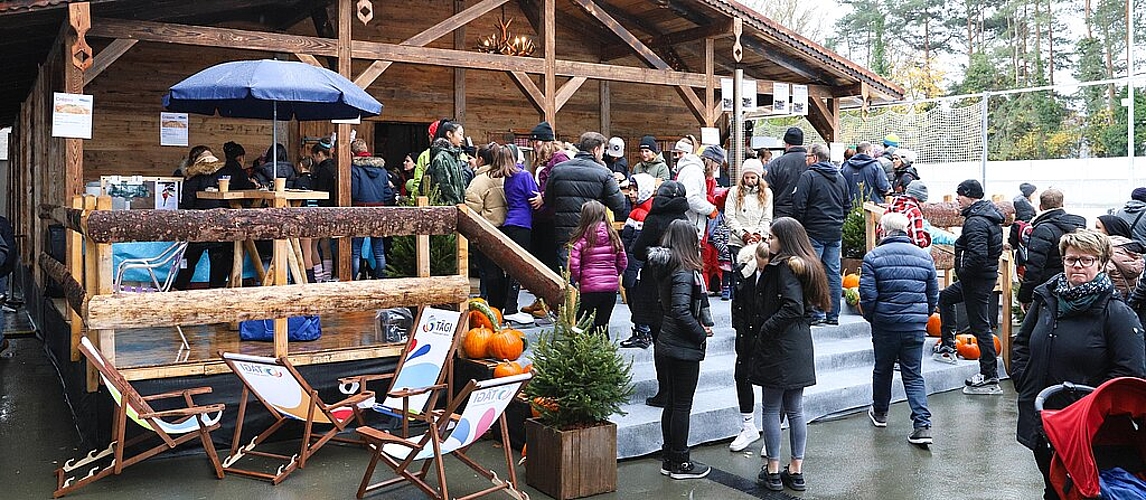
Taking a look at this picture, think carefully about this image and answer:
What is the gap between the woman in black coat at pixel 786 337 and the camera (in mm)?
5414

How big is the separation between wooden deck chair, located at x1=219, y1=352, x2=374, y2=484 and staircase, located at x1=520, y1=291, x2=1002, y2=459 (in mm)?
1721

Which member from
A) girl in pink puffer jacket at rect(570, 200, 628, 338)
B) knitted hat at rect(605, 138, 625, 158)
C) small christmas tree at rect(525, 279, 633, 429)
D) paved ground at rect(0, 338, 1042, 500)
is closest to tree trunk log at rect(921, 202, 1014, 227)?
knitted hat at rect(605, 138, 625, 158)

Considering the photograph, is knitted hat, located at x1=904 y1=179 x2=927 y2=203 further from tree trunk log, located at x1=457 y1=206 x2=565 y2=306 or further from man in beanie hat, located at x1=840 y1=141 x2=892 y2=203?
tree trunk log, located at x1=457 y1=206 x2=565 y2=306

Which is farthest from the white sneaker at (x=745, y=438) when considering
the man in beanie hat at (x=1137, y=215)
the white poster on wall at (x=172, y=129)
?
the white poster on wall at (x=172, y=129)

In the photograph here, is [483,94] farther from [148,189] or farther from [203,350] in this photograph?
[203,350]

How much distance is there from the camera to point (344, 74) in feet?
31.9

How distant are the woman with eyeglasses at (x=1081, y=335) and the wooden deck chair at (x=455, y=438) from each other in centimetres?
238

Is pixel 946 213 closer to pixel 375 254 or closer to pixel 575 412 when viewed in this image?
pixel 375 254

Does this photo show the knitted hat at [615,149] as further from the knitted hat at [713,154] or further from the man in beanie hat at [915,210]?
the man in beanie hat at [915,210]

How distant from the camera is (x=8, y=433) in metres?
6.64

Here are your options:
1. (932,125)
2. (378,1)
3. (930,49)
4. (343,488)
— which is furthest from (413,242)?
(930,49)

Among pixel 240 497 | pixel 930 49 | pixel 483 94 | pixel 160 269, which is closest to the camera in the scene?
pixel 240 497

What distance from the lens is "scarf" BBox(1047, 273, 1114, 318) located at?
4.21 metres

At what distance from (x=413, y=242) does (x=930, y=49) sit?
112 ft
